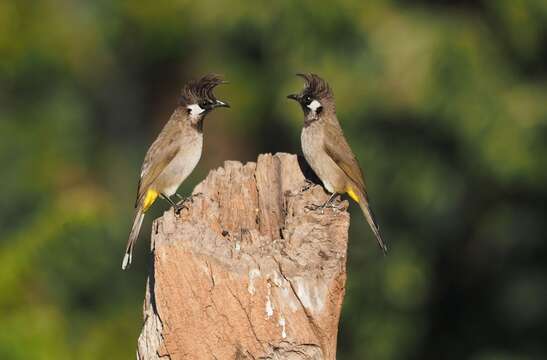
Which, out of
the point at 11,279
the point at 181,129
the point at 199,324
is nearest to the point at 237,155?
the point at 11,279

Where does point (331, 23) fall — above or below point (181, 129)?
above

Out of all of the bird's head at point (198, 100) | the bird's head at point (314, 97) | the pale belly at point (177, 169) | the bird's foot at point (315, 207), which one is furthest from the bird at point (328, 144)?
the bird's foot at point (315, 207)

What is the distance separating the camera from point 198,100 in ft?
23.8

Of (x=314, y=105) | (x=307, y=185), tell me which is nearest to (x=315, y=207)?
A: (x=307, y=185)

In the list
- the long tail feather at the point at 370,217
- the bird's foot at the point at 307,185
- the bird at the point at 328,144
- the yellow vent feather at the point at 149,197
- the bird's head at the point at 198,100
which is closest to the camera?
the bird's foot at the point at 307,185

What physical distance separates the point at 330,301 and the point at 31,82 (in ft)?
42.0

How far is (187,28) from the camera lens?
53.0 feet

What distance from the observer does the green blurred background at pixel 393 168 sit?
1098cm

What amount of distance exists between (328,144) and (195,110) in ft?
2.92

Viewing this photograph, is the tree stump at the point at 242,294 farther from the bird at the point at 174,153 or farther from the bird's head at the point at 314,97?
the bird's head at the point at 314,97

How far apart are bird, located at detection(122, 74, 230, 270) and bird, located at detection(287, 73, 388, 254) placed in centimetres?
58

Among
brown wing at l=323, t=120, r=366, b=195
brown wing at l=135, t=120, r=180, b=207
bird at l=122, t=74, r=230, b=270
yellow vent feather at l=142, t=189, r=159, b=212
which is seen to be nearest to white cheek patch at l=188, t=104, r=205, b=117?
bird at l=122, t=74, r=230, b=270

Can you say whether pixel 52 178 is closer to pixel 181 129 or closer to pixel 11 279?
pixel 11 279

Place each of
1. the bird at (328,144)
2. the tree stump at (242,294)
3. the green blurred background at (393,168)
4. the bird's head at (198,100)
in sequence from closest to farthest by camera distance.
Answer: the tree stump at (242,294) < the bird's head at (198,100) < the bird at (328,144) < the green blurred background at (393,168)
